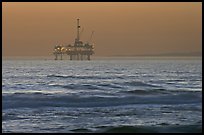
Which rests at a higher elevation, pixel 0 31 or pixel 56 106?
pixel 0 31

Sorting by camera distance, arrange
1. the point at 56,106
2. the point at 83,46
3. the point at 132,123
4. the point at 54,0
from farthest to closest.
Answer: the point at 83,46 → the point at 56,106 → the point at 132,123 → the point at 54,0

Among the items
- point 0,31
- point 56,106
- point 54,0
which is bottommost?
point 56,106

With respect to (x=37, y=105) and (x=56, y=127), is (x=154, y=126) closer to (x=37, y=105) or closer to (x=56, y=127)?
(x=56, y=127)

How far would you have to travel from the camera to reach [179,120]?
944cm

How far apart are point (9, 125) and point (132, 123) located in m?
3.00

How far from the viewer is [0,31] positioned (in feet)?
9.49

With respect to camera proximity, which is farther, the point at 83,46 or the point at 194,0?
the point at 83,46

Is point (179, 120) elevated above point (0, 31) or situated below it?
below

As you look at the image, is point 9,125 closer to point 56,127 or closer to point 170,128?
point 56,127

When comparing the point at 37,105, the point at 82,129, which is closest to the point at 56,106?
the point at 37,105

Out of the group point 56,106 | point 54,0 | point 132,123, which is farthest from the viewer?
point 56,106

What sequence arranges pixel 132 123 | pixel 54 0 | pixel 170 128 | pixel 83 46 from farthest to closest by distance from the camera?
pixel 83 46, pixel 132 123, pixel 170 128, pixel 54 0

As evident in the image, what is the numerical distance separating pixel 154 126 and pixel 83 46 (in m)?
146

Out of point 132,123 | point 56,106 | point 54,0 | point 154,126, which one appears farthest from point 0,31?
point 56,106
